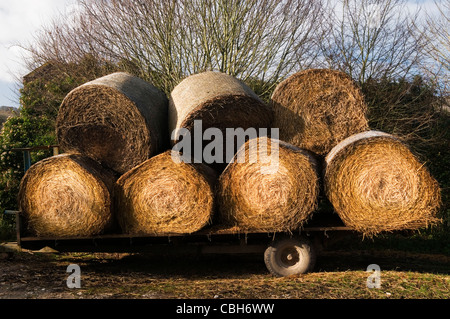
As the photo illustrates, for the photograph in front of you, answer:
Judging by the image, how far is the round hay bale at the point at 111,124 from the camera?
19.0 ft

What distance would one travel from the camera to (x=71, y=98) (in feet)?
19.1

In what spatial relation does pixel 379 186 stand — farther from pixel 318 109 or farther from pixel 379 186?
pixel 318 109

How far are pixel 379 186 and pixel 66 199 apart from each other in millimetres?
3843

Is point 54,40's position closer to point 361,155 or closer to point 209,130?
point 209,130

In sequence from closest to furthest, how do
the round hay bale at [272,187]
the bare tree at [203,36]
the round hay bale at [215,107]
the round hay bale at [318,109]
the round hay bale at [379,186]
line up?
the round hay bale at [379,186] < the round hay bale at [272,187] < the round hay bale at [215,107] < the round hay bale at [318,109] < the bare tree at [203,36]

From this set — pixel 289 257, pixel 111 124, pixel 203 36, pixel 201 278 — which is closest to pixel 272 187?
pixel 289 257

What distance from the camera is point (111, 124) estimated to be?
5.89m

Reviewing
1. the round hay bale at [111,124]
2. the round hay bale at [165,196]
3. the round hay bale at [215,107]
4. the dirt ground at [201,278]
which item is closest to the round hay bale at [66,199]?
the round hay bale at [165,196]

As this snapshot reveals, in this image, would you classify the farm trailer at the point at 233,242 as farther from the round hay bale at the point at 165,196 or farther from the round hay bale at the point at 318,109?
the round hay bale at the point at 318,109

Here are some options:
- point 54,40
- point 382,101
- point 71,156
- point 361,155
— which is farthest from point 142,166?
point 54,40

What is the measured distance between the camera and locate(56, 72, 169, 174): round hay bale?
579 cm

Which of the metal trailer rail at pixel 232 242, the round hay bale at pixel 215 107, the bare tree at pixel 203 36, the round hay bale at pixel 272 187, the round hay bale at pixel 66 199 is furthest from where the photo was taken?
the bare tree at pixel 203 36

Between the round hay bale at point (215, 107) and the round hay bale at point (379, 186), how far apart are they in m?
1.31

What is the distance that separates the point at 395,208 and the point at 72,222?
156 inches
